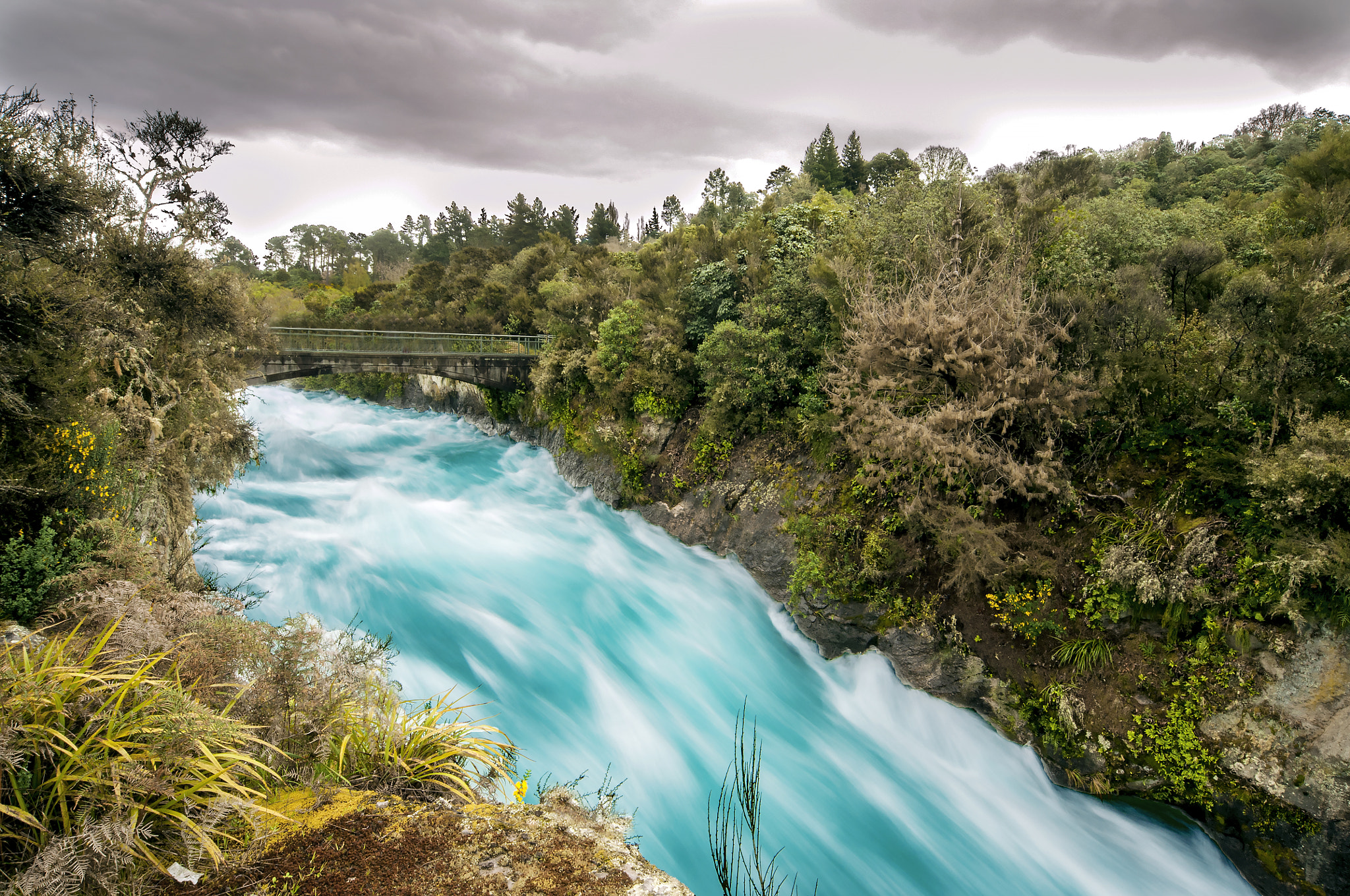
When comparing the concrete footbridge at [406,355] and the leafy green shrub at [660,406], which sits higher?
the concrete footbridge at [406,355]

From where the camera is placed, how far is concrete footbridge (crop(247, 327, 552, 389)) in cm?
2205

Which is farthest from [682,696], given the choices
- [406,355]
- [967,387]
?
[406,355]

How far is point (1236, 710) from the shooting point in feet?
23.4

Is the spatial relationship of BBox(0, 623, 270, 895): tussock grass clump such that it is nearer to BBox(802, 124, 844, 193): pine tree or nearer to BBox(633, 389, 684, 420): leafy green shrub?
BBox(633, 389, 684, 420): leafy green shrub

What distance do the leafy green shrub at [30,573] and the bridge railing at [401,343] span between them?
1803 cm

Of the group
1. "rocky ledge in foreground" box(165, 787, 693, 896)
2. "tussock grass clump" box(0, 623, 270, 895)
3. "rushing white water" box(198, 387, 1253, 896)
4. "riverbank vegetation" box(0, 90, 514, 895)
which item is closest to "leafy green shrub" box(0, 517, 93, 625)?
"riverbank vegetation" box(0, 90, 514, 895)

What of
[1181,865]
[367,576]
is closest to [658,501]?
[367,576]

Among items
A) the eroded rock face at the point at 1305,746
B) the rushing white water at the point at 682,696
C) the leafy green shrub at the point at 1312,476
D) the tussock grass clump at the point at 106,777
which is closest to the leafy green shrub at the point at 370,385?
the rushing white water at the point at 682,696

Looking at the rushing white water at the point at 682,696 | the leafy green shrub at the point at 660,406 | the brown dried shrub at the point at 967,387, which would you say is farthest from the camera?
the leafy green shrub at the point at 660,406

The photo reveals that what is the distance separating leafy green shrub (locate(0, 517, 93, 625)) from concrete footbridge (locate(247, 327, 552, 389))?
711 inches

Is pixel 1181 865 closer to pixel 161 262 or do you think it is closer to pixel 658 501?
pixel 658 501

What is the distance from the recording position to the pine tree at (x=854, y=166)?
1613 inches

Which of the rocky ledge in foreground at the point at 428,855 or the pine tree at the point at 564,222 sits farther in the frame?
the pine tree at the point at 564,222

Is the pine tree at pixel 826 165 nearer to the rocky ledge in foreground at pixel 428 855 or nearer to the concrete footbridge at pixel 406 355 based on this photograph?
the concrete footbridge at pixel 406 355
